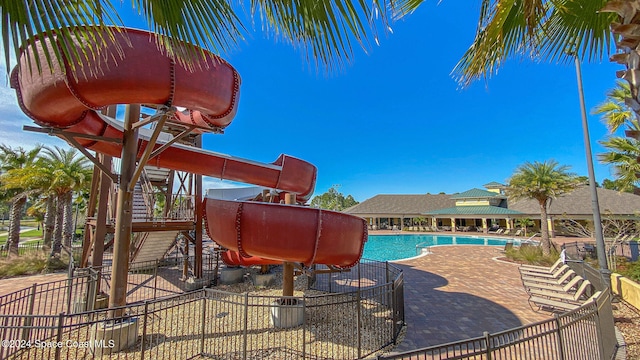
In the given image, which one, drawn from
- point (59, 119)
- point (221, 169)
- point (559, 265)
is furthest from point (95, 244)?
point (559, 265)

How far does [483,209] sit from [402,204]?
12.1 metres

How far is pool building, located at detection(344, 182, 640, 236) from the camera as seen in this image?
32031mm

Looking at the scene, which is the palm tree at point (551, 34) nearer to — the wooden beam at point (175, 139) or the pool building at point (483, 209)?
the wooden beam at point (175, 139)

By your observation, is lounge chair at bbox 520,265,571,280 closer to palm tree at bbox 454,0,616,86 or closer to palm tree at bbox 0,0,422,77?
palm tree at bbox 454,0,616,86

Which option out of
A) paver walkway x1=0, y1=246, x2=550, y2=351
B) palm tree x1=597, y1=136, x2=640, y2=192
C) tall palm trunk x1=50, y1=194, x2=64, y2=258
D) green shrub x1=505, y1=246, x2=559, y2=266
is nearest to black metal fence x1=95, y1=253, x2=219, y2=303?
paver walkway x1=0, y1=246, x2=550, y2=351

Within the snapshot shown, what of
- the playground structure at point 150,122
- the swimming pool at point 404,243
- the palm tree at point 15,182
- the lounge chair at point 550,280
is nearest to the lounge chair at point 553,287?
the lounge chair at point 550,280

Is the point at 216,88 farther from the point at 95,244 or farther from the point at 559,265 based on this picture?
the point at 559,265

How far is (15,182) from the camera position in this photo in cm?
1645

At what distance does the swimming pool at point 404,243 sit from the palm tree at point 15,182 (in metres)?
23.5

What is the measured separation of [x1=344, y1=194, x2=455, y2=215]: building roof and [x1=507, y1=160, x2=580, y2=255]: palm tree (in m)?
23.5

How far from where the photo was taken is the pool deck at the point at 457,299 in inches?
282

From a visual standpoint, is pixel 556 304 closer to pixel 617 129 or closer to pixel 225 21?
pixel 617 129

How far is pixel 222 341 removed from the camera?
652 cm

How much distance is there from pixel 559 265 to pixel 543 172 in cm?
1154
